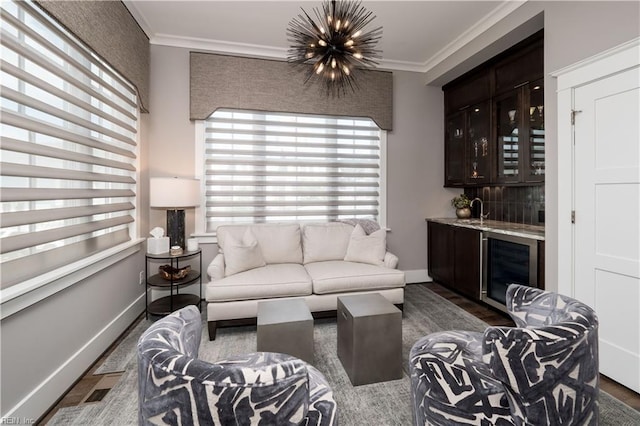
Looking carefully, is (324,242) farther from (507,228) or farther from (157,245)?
(507,228)

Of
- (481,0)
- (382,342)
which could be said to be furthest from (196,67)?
(382,342)

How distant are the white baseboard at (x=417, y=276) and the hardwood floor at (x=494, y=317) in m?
0.10

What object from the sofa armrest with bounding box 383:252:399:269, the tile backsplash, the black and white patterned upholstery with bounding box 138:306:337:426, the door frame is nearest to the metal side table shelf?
the sofa armrest with bounding box 383:252:399:269

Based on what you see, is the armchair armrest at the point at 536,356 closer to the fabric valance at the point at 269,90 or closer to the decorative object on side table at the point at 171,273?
the decorative object on side table at the point at 171,273

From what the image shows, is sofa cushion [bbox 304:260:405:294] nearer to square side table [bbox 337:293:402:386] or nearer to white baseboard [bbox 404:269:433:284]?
square side table [bbox 337:293:402:386]

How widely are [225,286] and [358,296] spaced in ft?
3.81

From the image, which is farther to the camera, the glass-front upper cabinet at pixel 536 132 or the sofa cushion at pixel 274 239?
the sofa cushion at pixel 274 239

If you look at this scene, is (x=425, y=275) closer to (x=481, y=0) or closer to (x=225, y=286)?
(x=225, y=286)

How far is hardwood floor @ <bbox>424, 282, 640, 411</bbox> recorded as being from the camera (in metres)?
1.83

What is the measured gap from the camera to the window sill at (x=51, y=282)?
1.42 metres

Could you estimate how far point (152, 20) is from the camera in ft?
9.82

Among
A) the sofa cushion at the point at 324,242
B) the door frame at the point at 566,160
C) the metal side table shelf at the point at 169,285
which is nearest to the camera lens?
the door frame at the point at 566,160

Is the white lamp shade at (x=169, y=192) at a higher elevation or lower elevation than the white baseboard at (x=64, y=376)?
higher

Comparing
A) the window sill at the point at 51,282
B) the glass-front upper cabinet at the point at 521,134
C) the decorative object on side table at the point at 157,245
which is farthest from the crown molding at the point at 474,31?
the window sill at the point at 51,282
